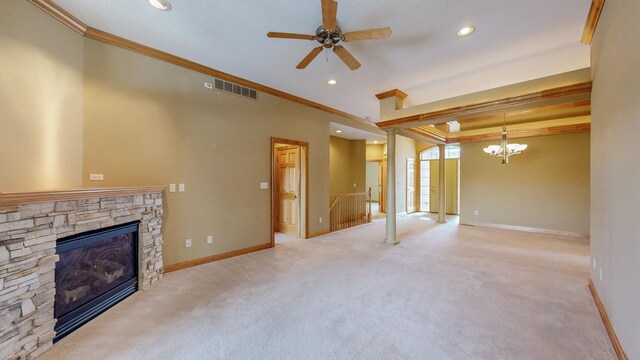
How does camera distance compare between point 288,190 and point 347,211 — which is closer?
point 288,190

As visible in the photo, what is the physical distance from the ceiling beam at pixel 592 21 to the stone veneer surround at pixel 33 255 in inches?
194

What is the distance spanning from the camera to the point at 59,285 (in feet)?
6.54

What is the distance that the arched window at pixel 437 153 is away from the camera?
29.1ft

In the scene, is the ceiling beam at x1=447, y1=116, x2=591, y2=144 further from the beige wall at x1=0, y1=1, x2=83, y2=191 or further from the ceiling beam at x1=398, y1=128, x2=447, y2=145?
the beige wall at x1=0, y1=1, x2=83, y2=191

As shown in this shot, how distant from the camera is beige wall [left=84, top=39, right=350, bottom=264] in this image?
2826 millimetres

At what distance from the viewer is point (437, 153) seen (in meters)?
9.32

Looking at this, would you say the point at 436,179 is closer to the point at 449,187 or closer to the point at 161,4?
the point at 449,187

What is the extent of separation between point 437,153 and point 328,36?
822 centimetres

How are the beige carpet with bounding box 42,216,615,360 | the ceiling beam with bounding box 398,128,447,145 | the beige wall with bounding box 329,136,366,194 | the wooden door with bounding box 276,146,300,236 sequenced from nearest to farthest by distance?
the beige carpet with bounding box 42,216,615,360, the ceiling beam with bounding box 398,128,447,145, the wooden door with bounding box 276,146,300,236, the beige wall with bounding box 329,136,366,194

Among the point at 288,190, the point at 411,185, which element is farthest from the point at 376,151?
the point at 288,190

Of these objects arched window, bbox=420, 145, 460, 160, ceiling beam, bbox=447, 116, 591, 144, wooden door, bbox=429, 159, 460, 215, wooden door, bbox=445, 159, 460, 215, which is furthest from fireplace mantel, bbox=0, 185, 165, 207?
wooden door, bbox=445, 159, 460, 215

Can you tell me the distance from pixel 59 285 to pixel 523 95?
542cm

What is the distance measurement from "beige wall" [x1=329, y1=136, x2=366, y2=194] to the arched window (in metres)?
3.03

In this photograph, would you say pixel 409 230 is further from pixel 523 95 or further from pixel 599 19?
pixel 599 19
